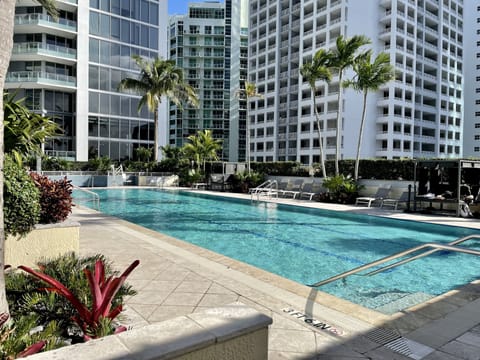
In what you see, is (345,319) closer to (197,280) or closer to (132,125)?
(197,280)

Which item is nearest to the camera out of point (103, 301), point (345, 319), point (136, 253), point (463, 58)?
point (103, 301)

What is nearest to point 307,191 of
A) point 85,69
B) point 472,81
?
point 85,69

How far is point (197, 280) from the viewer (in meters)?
5.39

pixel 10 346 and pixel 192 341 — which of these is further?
pixel 10 346

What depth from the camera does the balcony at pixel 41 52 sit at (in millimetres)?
35656

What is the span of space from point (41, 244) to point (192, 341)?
444 centimetres

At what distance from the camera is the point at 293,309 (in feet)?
14.5

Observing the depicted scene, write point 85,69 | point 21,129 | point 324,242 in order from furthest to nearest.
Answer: point 85,69, point 324,242, point 21,129

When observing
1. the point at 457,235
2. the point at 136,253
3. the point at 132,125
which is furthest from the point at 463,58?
the point at 136,253

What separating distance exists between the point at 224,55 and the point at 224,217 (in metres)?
70.4

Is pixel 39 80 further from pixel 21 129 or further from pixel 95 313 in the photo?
pixel 95 313

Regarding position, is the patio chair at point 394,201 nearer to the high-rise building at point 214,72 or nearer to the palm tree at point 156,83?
the palm tree at point 156,83

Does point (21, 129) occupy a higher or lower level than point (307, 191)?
higher

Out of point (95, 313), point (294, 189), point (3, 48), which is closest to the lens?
point (3, 48)
